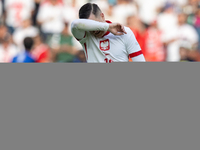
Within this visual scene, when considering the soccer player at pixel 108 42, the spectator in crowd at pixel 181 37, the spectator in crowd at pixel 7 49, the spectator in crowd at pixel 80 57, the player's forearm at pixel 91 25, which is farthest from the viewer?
the spectator in crowd at pixel 7 49

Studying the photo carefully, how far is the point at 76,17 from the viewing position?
573 centimetres

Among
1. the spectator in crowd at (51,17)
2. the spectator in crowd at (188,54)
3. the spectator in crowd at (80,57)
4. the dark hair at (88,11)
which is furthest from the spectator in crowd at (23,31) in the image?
the dark hair at (88,11)

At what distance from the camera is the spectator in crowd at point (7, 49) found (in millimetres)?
5617

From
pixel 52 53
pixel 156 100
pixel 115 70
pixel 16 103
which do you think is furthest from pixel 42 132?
pixel 52 53

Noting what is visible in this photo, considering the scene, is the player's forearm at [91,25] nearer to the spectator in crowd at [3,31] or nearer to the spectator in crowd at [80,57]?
the spectator in crowd at [80,57]

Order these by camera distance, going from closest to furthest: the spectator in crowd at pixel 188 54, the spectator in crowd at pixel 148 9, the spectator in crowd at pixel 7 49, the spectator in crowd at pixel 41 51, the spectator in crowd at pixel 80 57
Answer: the spectator in crowd at pixel 188 54 → the spectator in crowd at pixel 80 57 → the spectator in crowd at pixel 41 51 → the spectator in crowd at pixel 148 9 → the spectator in crowd at pixel 7 49

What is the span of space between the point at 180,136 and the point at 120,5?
3.93m

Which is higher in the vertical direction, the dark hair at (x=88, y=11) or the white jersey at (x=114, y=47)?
the dark hair at (x=88, y=11)

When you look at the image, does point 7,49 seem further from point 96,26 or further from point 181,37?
point 96,26

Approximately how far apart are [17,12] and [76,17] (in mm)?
1073

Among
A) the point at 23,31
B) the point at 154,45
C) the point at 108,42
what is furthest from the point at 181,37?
the point at 108,42

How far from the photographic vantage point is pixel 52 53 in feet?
→ 17.3

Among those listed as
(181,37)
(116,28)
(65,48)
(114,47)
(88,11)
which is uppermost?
(181,37)

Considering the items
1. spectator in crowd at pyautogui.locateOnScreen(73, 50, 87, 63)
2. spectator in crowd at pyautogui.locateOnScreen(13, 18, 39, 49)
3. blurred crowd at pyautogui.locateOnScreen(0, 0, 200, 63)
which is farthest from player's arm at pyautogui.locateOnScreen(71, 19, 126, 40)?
spectator in crowd at pyautogui.locateOnScreen(13, 18, 39, 49)
